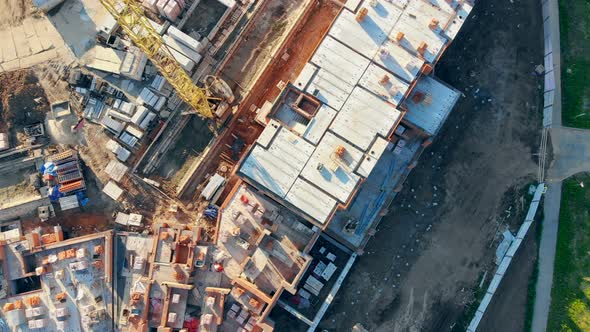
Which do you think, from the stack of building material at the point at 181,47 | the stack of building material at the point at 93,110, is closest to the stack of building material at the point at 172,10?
the stack of building material at the point at 181,47

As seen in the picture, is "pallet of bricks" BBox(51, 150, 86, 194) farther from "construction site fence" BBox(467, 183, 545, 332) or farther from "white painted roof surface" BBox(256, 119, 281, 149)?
"construction site fence" BBox(467, 183, 545, 332)

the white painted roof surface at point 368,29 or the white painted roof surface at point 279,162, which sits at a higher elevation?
the white painted roof surface at point 368,29

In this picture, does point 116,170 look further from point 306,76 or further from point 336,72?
point 336,72

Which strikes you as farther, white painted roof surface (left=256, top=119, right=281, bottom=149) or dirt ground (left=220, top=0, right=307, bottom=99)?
dirt ground (left=220, top=0, right=307, bottom=99)

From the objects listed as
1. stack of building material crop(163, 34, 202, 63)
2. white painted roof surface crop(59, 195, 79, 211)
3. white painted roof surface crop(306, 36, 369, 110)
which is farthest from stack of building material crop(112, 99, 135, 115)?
white painted roof surface crop(306, 36, 369, 110)

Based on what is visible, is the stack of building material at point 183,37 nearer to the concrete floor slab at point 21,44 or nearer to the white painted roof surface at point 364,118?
the concrete floor slab at point 21,44

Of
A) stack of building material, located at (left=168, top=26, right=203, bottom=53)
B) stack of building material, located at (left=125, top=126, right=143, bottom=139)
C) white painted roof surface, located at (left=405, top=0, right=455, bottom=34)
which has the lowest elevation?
stack of building material, located at (left=125, top=126, right=143, bottom=139)
